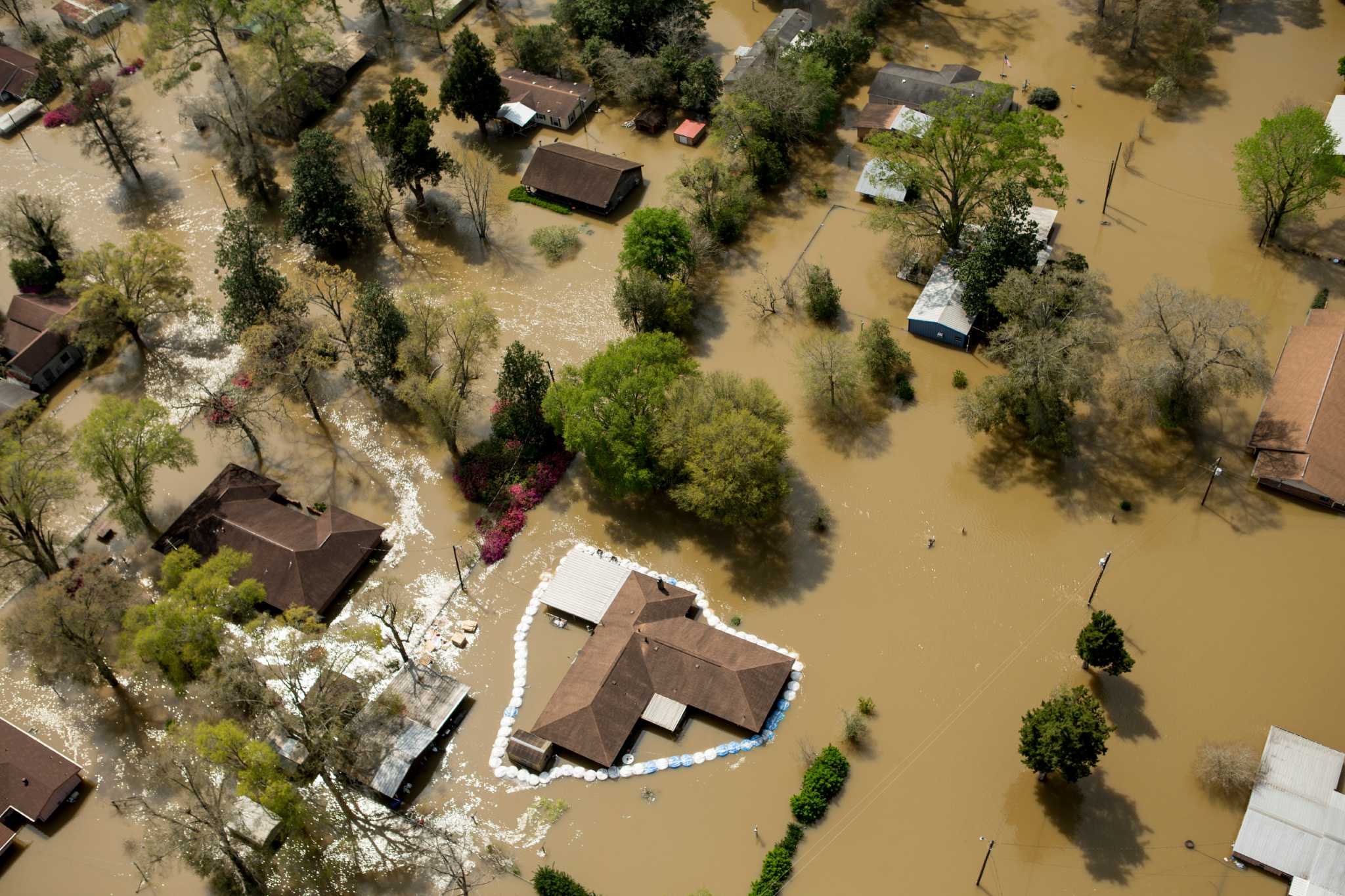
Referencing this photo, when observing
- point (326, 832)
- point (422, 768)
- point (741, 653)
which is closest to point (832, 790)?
point (741, 653)

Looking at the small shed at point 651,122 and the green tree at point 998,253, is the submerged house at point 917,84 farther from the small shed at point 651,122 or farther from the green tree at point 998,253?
the green tree at point 998,253

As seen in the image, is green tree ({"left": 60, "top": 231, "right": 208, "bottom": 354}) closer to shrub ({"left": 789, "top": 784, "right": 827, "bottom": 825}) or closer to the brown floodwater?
the brown floodwater

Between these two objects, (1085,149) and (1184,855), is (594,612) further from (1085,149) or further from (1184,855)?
(1085,149)

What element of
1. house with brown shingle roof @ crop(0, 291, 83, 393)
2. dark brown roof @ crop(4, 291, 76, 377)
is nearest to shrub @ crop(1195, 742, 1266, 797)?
house with brown shingle roof @ crop(0, 291, 83, 393)

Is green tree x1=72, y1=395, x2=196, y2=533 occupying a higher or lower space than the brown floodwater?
higher

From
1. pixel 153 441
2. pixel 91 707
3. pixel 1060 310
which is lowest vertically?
pixel 91 707

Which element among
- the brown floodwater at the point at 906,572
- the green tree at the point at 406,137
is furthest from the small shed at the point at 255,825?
the green tree at the point at 406,137
